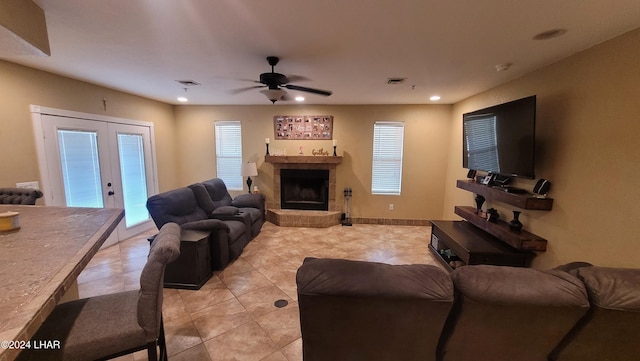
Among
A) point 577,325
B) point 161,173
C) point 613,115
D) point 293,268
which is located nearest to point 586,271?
point 577,325

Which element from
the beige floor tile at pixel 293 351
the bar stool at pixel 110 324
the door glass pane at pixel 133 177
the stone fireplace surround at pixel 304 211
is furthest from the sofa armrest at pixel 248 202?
the bar stool at pixel 110 324

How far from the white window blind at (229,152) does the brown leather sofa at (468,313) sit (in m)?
4.59

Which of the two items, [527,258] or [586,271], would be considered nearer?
[586,271]

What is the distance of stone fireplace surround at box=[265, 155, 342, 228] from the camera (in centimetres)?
502

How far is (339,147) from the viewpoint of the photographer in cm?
521

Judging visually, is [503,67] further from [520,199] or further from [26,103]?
[26,103]

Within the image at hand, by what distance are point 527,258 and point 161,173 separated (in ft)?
20.1

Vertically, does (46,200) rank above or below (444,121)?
below

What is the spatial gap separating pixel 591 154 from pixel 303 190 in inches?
170

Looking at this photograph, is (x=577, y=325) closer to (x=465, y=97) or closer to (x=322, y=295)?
(x=322, y=295)

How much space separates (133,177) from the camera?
4.43 meters

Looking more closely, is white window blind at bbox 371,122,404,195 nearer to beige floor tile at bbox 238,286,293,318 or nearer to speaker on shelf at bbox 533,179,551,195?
speaker on shelf at bbox 533,179,551,195

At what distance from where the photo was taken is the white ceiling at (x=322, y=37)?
1.61 meters

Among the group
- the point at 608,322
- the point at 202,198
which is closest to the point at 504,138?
the point at 608,322
